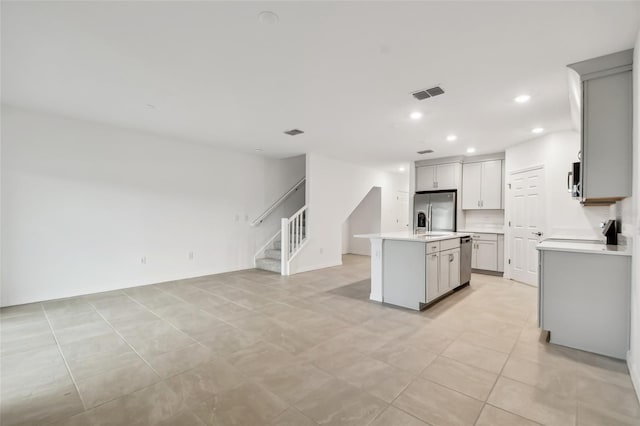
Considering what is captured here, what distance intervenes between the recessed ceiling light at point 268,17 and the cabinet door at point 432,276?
10.3 feet

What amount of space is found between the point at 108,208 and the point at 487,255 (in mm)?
7358

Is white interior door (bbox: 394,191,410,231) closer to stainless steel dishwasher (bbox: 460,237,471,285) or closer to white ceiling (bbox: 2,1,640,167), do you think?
stainless steel dishwasher (bbox: 460,237,471,285)

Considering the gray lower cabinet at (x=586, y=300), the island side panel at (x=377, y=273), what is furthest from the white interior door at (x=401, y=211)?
the gray lower cabinet at (x=586, y=300)

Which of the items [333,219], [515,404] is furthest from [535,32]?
[333,219]

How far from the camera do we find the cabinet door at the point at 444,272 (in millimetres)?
3961

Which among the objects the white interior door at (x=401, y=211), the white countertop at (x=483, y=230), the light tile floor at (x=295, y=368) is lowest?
the light tile floor at (x=295, y=368)

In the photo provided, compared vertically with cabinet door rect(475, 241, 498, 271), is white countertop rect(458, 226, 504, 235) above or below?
above

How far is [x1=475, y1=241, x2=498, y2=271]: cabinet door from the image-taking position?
588cm

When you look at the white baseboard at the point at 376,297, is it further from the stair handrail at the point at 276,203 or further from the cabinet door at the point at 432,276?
the stair handrail at the point at 276,203

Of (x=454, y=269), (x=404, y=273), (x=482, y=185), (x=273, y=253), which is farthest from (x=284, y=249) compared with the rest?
(x=482, y=185)

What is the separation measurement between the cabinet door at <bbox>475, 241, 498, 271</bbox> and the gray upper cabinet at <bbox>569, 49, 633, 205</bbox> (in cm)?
362

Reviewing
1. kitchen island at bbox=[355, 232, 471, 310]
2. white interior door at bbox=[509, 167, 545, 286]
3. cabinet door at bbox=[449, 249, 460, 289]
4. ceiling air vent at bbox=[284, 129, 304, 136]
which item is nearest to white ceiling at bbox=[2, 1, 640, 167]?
ceiling air vent at bbox=[284, 129, 304, 136]

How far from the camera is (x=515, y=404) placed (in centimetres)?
183

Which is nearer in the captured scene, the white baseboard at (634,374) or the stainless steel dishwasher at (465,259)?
the white baseboard at (634,374)
